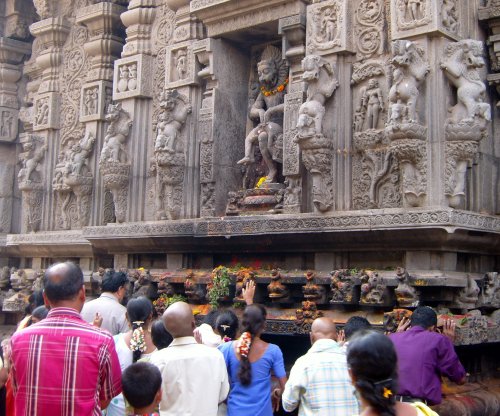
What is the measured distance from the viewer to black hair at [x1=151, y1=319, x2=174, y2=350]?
5.61m

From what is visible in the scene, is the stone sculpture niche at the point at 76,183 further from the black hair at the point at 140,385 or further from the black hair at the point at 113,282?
the black hair at the point at 140,385

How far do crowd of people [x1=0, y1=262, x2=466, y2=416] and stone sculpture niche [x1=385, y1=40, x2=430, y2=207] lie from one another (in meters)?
1.85

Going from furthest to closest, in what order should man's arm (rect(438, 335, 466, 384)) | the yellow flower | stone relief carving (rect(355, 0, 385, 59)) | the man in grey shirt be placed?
stone relief carving (rect(355, 0, 385, 59)), the man in grey shirt, man's arm (rect(438, 335, 466, 384)), the yellow flower

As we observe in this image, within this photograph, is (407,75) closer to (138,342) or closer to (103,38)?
(138,342)

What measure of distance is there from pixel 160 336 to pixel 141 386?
125 cm

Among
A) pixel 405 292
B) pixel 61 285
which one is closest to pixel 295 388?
pixel 61 285

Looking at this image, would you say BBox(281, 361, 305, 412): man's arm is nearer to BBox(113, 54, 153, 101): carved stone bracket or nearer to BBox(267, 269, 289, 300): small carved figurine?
BBox(267, 269, 289, 300): small carved figurine

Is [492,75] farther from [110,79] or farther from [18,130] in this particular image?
[18,130]

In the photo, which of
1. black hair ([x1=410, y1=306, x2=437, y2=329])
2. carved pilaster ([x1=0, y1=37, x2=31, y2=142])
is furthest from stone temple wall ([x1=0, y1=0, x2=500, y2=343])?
black hair ([x1=410, y1=306, x2=437, y2=329])

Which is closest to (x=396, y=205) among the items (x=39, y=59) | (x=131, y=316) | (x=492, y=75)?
(x=492, y=75)

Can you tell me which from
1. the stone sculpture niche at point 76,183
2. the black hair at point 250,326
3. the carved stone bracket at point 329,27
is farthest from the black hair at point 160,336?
the stone sculpture niche at point 76,183

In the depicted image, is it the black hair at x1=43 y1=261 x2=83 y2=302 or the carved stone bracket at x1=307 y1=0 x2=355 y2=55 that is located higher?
the carved stone bracket at x1=307 y1=0 x2=355 y2=55

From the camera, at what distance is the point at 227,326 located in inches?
258

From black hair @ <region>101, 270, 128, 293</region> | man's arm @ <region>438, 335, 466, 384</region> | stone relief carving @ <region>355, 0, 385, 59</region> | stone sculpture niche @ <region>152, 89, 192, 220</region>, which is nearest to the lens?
man's arm @ <region>438, 335, 466, 384</region>
